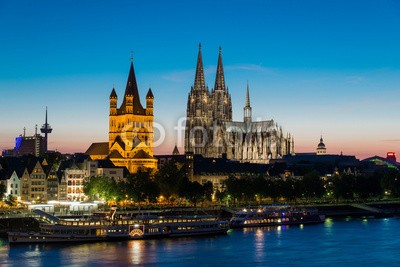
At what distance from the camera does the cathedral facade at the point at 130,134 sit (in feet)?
472

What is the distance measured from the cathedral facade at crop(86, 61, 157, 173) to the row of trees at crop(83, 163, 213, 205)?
19.1m

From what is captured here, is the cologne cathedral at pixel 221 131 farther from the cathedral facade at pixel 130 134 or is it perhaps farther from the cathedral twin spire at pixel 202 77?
the cathedral facade at pixel 130 134

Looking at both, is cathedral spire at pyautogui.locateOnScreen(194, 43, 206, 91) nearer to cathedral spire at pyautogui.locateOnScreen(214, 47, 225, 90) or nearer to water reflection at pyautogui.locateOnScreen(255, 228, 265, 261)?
cathedral spire at pyautogui.locateOnScreen(214, 47, 225, 90)

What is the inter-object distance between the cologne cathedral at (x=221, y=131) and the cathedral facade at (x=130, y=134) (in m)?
33.9

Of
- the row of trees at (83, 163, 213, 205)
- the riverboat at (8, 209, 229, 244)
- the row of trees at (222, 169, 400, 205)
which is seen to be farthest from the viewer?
the row of trees at (222, 169, 400, 205)

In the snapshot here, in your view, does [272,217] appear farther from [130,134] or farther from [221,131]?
[221,131]

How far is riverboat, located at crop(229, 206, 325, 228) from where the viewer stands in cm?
9531

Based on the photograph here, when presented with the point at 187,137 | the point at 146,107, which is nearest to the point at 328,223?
the point at 146,107

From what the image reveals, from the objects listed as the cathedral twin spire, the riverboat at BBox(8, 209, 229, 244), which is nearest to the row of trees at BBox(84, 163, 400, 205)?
the riverboat at BBox(8, 209, 229, 244)

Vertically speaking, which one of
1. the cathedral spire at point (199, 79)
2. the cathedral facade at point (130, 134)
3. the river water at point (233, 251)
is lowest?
the river water at point (233, 251)

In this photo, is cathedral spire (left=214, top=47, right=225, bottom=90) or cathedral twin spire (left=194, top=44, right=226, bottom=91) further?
cathedral spire (left=214, top=47, right=225, bottom=90)

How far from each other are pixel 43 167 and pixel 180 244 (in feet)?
152

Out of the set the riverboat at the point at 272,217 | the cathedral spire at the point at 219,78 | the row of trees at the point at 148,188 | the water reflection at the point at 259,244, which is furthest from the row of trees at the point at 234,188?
the cathedral spire at the point at 219,78

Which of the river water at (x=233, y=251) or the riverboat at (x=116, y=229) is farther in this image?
the riverboat at (x=116, y=229)
